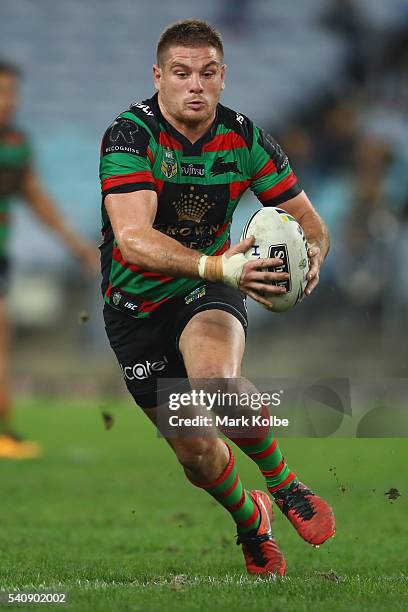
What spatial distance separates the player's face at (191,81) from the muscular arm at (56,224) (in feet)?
13.5

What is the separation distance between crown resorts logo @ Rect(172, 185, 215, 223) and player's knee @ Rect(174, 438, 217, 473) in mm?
969

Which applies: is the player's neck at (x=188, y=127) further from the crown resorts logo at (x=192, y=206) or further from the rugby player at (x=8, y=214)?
the rugby player at (x=8, y=214)

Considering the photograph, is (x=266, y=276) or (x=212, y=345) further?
(x=212, y=345)

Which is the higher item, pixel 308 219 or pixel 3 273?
pixel 3 273

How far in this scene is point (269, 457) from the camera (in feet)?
15.2

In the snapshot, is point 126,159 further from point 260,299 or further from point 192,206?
point 260,299

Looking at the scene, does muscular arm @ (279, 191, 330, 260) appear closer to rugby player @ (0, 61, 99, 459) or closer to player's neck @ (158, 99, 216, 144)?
player's neck @ (158, 99, 216, 144)

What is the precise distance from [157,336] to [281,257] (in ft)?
2.95

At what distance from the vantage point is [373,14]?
63.7ft

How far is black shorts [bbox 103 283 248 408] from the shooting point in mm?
4660

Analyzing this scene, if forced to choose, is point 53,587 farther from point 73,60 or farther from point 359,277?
point 73,60

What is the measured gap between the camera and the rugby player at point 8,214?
9125 millimetres

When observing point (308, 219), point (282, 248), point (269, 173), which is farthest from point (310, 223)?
point (282, 248)

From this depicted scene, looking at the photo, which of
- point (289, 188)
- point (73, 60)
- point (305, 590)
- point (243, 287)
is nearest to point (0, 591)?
point (305, 590)
